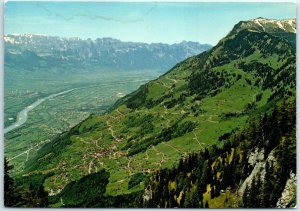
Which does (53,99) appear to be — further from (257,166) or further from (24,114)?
(257,166)

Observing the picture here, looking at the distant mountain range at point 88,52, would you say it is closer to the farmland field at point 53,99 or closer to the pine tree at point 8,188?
the farmland field at point 53,99

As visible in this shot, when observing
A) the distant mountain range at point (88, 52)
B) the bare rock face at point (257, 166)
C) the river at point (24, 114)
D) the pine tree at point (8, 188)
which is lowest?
the pine tree at point (8, 188)

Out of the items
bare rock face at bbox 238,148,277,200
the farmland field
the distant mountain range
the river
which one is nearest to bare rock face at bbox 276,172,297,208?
bare rock face at bbox 238,148,277,200

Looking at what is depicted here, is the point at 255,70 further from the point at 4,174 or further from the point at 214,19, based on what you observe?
the point at 4,174

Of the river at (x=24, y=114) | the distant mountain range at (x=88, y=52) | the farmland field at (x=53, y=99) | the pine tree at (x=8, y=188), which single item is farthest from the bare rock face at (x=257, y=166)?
the river at (x=24, y=114)

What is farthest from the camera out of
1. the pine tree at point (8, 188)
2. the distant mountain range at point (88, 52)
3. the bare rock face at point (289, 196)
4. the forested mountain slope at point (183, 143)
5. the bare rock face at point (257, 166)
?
the distant mountain range at point (88, 52)

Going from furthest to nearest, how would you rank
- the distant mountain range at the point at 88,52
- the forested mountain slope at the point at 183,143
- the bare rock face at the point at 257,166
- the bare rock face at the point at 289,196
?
the distant mountain range at the point at 88,52
the forested mountain slope at the point at 183,143
the bare rock face at the point at 257,166
the bare rock face at the point at 289,196
